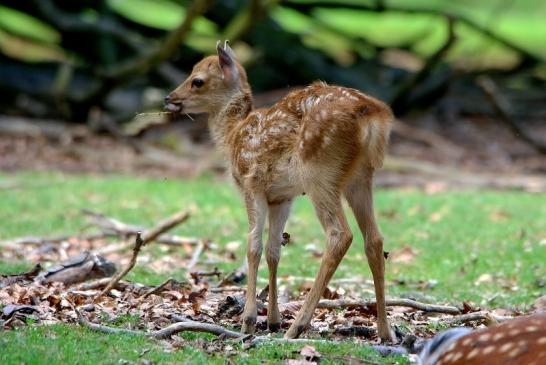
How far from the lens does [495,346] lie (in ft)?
15.8

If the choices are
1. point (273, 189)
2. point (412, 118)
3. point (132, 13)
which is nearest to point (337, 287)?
point (273, 189)

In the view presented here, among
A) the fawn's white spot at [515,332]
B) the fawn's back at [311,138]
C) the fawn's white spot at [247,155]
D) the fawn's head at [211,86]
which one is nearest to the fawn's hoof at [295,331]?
the fawn's back at [311,138]

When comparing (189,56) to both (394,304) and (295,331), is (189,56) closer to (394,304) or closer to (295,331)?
Answer: (394,304)

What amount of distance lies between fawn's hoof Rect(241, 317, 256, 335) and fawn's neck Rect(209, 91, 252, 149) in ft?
5.33

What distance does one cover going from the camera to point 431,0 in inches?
1179

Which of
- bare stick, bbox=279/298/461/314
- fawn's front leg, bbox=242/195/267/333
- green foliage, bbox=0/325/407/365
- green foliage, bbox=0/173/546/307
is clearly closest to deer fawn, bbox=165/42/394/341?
fawn's front leg, bbox=242/195/267/333

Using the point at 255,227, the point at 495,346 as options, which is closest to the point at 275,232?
the point at 255,227

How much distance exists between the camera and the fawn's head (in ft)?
26.5

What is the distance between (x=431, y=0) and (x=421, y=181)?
13.6 meters

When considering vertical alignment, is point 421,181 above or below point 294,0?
below

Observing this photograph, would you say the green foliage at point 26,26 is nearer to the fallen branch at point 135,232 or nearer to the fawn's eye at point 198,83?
the fallen branch at point 135,232

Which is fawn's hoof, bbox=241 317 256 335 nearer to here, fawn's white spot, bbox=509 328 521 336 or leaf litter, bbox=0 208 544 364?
leaf litter, bbox=0 208 544 364

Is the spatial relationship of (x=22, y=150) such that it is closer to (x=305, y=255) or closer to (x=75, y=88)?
Result: (x=75, y=88)

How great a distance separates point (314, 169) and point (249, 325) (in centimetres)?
111
